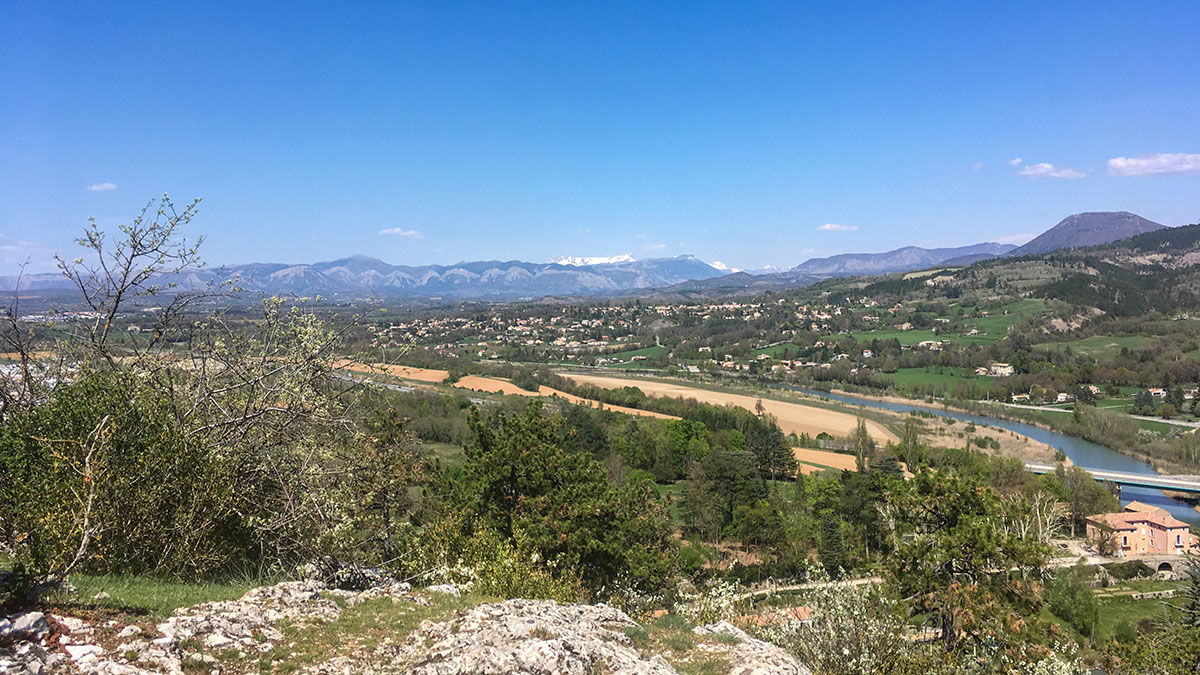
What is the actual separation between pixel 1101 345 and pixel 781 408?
69.3 metres

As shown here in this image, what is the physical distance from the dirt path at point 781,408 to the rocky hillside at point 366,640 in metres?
60.0

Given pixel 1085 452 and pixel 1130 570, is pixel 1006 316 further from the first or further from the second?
pixel 1130 570

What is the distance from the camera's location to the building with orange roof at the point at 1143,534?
41.9m

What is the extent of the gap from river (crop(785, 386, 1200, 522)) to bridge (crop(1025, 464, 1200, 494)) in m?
1.31

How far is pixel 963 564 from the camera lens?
12.2 m

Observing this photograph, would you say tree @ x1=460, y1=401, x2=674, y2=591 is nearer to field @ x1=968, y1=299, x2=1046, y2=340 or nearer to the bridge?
the bridge

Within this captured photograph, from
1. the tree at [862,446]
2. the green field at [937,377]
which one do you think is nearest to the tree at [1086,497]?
the tree at [862,446]

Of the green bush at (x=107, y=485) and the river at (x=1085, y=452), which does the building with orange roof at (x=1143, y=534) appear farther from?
the green bush at (x=107, y=485)

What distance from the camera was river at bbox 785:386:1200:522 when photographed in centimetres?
5091

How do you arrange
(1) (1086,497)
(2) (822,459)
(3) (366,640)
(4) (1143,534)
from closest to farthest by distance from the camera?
(3) (366,640), (4) (1143,534), (1) (1086,497), (2) (822,459)

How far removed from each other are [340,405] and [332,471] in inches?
47.3

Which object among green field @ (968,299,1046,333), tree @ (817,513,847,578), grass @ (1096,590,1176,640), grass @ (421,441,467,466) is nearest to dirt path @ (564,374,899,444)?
tree @ (817,513,847,578)

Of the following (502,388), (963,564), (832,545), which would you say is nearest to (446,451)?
(502,388)

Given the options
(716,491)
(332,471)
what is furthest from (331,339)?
(716,491)
